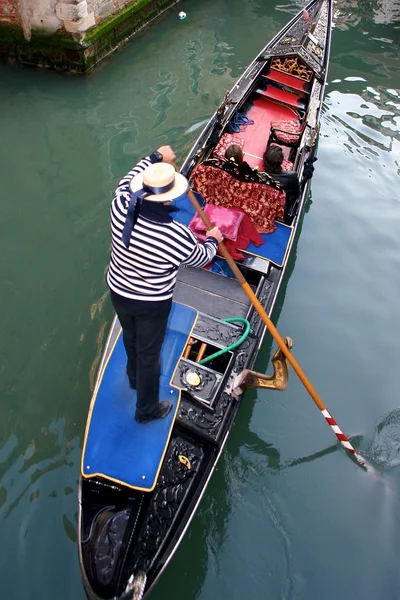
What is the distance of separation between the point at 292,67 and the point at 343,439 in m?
3.84

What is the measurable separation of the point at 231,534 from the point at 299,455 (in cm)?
61

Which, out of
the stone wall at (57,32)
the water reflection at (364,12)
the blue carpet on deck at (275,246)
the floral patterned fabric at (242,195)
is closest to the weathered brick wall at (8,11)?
the stone wall at (57,32)

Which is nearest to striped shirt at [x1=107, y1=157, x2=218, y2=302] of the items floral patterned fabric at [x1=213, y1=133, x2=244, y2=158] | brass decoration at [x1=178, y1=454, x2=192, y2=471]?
brass decoration at [x1=178, y1=454, x2=192, y2=471]

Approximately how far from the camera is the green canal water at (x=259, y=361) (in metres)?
2.18

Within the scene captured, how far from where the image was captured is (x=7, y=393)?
106 inches

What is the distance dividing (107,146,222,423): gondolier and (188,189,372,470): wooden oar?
309mm

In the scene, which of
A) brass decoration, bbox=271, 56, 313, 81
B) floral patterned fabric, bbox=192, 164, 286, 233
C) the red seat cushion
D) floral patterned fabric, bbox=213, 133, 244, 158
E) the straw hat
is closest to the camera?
the straw hat

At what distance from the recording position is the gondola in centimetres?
181

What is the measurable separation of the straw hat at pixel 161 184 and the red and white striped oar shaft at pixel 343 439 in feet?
4.63

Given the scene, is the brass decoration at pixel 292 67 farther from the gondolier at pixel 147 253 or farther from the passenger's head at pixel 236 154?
the gondolier at pixel 147 253

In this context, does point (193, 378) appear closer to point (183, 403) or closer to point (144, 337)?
point (183, 403)

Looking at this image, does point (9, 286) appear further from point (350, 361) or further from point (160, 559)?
point (350, 361)

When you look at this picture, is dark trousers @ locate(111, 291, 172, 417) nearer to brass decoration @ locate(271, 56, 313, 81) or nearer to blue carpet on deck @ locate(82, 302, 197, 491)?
blue carpet on deck @ locate(82, 302, 197, 491)

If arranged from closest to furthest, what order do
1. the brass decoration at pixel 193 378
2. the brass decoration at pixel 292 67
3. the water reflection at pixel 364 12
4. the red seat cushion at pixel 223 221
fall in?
the brass decoration at pixel 193 378, the red seat cushion at pixel 223 221, the brass decoration at pixel 292 67, the water reflection at pixel 364 12
